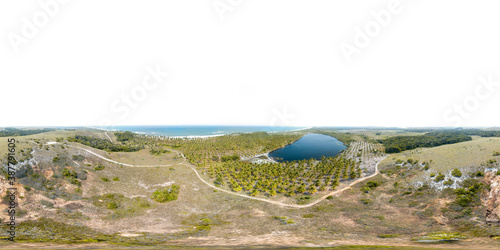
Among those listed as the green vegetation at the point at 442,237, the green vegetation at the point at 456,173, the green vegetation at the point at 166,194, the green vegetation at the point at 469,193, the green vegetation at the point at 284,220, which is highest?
the green vegetation at the point at 456,173

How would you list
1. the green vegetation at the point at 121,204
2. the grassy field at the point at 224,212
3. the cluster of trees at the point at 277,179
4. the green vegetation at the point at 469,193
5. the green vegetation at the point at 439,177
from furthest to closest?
the cluster of trees at the point at 277,179 → the green vegetation at the point at 439,177 → the green vegetation at the point at 121,204 → the green vegetation at the point at 469,193 → the grassy field at the point at 224,212

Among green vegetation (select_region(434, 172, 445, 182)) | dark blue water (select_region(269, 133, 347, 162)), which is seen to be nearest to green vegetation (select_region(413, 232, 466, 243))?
green vegetation (select_region(434, 172, 445, 182))

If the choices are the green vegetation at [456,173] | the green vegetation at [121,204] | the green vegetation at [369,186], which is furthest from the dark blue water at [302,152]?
the green vegetation at [121,204]

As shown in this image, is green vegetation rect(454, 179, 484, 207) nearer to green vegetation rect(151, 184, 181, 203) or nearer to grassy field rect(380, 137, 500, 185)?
grassy field rect(380, 137, 500, 185)

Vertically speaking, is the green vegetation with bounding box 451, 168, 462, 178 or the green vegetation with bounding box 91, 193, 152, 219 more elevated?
the green vegetation with bounding box 451, 168, 462, 178

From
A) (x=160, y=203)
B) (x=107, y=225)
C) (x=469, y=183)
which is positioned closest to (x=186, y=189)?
(x=160, y=203)

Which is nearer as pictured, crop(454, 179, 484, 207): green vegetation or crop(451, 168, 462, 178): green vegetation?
crop(454, 179, 484, 207): green vegetation

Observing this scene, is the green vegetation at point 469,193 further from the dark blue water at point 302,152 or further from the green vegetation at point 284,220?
the dark blue water at point 302,152

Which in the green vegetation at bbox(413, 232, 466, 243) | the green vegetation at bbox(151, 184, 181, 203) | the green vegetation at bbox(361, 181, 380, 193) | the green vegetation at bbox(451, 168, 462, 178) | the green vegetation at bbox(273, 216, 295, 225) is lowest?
the green vegetation at bbox(273, 216, 295, 225)
